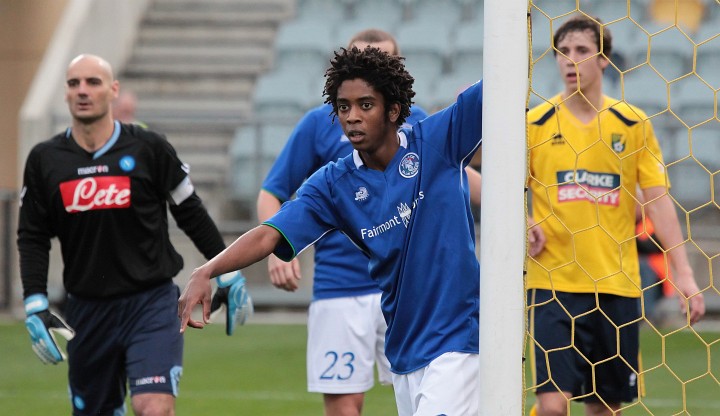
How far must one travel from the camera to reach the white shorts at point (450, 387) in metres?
4.22

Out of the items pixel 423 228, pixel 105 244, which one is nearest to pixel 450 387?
pixel 423 228

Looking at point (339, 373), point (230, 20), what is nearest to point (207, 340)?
point (339, 373)

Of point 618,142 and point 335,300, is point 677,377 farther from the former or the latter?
point 335,300

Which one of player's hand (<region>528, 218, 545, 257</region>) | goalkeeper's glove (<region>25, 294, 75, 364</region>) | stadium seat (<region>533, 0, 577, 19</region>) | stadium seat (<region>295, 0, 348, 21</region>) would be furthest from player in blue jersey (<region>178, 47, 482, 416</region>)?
stadium seat (<region>295, 0, 348, 21</region>)

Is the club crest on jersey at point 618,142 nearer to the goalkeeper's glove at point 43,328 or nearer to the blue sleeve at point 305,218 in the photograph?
the blue sleeve at point 305,218

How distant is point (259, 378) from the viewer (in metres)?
9.45

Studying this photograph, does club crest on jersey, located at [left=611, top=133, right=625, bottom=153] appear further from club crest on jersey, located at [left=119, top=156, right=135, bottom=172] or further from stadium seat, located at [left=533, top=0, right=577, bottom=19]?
stadium seat, located at [left=533, top=0, right=577, bottom=19]

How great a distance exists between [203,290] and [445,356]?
2.94 feet

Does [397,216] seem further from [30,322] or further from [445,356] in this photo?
[30,322]

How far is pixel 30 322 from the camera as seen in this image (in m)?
5.83

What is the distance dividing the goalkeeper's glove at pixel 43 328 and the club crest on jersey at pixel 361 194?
200cm

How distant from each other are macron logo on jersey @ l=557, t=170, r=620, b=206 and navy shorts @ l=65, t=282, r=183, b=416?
192 centimetres

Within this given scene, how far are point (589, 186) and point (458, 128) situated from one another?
1.75 m

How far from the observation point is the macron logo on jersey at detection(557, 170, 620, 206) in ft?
19.1
